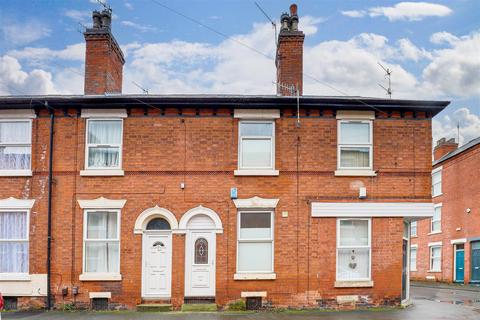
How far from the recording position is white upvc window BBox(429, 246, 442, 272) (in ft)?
118

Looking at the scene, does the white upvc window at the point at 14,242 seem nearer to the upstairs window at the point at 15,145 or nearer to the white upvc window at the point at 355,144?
the upstairs window at the point at 15,145

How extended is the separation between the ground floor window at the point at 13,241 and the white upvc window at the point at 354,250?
30.5 feet

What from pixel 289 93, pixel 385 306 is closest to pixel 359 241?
pixel 385 306

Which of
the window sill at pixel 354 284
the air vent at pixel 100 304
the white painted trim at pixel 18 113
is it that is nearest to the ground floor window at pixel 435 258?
the window sill at pixel 354 284

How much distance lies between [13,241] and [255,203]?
727 cm

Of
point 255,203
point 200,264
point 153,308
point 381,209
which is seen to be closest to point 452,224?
point 381,209

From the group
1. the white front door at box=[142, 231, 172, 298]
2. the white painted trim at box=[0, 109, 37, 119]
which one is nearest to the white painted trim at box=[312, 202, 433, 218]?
the white front door at box=[142, 231, 172, 298]

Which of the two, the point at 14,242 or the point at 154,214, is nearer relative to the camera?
the point at 154,214

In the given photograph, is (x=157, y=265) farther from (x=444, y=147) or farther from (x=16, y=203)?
(x=444, y=147)

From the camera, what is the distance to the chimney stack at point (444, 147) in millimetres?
37562

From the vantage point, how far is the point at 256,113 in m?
18.0

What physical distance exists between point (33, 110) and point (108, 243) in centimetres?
461

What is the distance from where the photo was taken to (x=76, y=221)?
697 inches

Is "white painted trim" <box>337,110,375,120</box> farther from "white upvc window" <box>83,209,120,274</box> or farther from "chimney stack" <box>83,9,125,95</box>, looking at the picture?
"chimney stack" <box>83,9,125,95</box>
